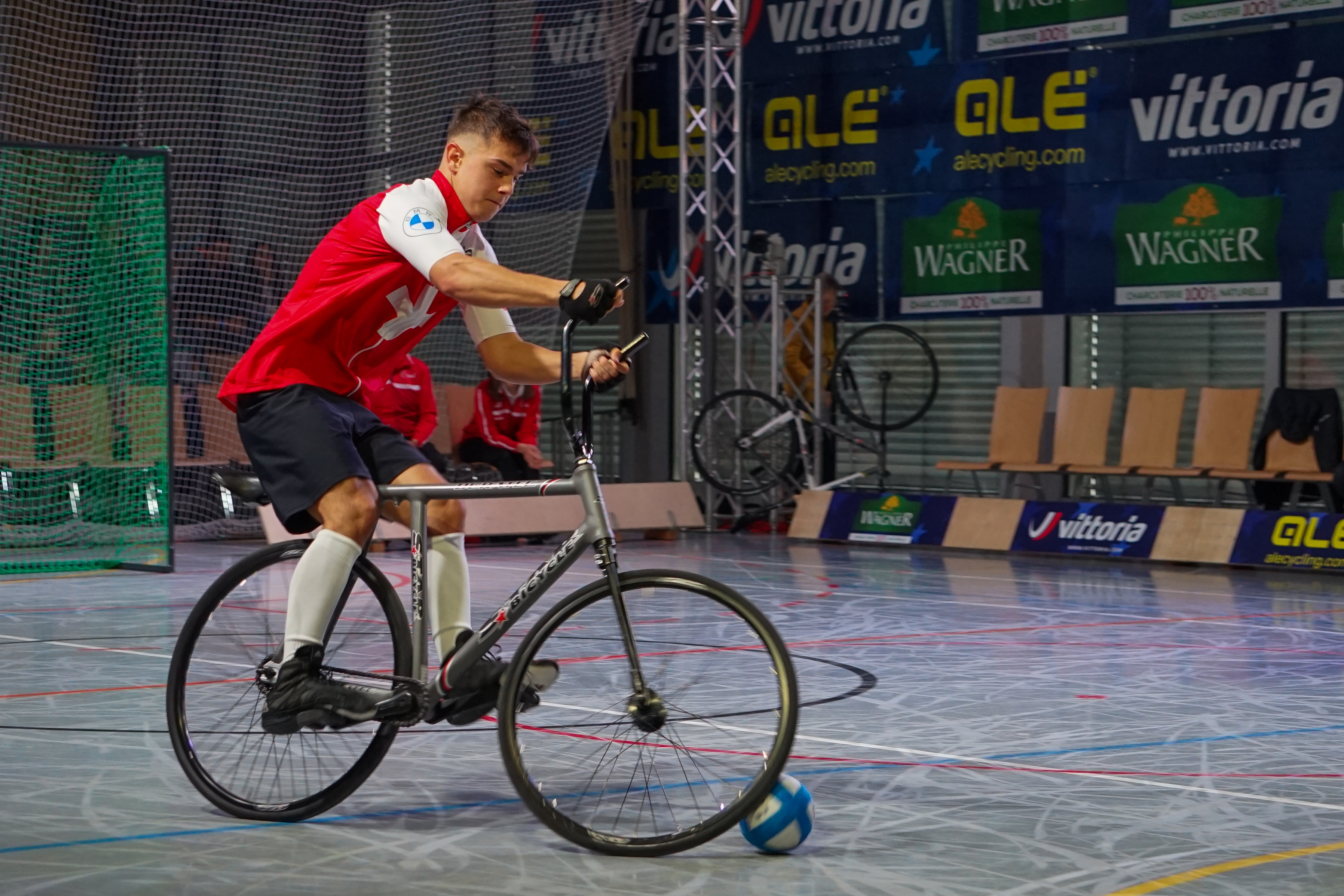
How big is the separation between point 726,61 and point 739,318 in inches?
89.8

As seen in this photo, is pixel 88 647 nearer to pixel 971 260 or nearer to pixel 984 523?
pixel 984 523

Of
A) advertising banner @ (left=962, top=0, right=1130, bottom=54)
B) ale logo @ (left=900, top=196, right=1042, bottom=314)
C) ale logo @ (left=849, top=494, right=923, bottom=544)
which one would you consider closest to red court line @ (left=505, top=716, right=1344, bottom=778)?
ale logo @ (left=849, top=494, right=923, bottom=544)

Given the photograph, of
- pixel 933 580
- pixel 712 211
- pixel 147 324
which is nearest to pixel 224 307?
pixel 147 324

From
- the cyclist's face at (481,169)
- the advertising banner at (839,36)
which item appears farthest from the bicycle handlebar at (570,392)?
the advertising banner at (839,36)

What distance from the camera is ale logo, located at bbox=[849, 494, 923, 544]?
14.9 meters

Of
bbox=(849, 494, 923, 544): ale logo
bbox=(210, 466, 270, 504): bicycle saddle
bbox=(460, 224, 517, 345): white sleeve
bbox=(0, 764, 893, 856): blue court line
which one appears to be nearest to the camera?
bbox=(0, 764, 893, 856): blue court line

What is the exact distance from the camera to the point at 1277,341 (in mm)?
14453

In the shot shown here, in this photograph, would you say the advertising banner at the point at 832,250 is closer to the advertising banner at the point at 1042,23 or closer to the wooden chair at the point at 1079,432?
the advertising banner at the point at 1042,23

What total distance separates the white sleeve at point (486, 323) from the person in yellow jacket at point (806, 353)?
447 inches

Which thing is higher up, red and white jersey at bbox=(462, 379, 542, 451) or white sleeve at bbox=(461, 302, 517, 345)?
white sleeve at bbox=(461, 302, 517, 345)

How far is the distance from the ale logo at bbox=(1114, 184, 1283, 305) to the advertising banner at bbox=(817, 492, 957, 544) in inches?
89.8

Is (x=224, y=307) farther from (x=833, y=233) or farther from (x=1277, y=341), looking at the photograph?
(x=1277, y=341)

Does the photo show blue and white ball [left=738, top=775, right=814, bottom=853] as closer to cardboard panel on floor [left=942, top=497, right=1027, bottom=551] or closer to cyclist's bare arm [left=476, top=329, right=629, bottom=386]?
cyclist's bare arm [left=476, top=329, right=629, bottom=386]

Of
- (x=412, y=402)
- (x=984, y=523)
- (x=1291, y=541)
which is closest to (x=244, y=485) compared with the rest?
(x=412, y=402)
